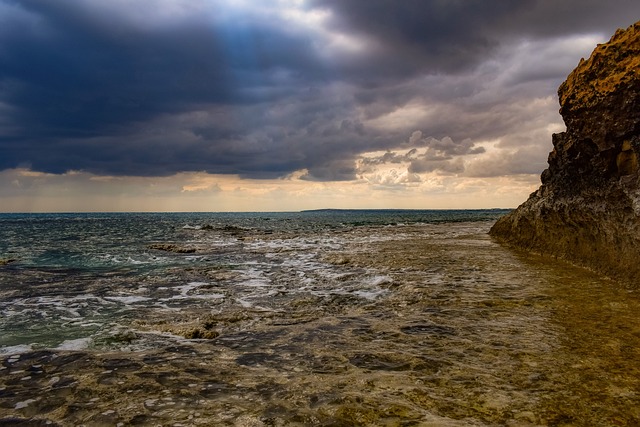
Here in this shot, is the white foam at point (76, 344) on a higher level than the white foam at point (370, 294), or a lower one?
lower

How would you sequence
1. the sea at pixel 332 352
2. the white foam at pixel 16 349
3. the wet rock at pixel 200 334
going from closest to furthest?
1. the sea at pixel 332 352
2. the white foam at pixel 16 349
3. the wet rock at pixel 200 334

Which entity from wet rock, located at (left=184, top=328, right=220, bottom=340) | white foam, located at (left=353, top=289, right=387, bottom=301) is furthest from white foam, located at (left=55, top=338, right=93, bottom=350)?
white foam, located at (left=353, top=289, right=387, bottom=301)

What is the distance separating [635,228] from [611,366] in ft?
22.7

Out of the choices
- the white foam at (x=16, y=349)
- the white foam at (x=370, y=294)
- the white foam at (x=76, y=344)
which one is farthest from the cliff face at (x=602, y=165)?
the white foam at (x=16, y=349)

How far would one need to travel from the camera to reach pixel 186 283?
47.1 ft

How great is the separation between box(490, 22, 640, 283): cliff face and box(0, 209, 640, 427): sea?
1.25 meters

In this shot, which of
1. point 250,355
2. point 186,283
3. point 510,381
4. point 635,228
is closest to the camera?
point 510,381

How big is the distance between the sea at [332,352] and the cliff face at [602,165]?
1.25 meters

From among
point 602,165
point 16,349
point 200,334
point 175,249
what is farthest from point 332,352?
point 175,249

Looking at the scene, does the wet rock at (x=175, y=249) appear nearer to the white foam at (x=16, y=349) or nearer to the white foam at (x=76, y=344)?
the white foam at (x=76, y=344)

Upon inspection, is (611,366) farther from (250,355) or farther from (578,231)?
(578,231)

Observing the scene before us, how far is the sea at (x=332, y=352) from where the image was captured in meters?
4.31

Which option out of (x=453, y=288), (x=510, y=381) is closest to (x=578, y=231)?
(x=453, y=288)

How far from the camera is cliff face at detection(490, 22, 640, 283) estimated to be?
35.8 feet
